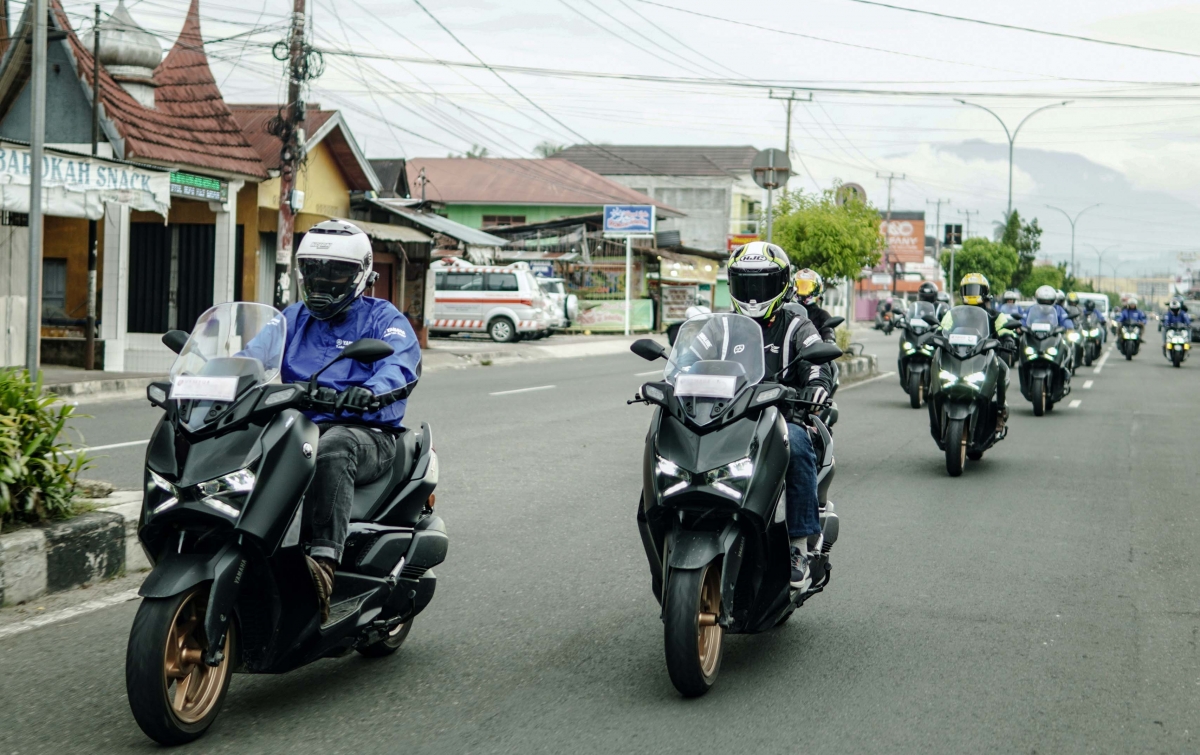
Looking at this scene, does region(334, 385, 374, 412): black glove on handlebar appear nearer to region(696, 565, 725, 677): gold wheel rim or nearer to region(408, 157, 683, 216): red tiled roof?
region(696, 565, 725, 677): gold wheel rim

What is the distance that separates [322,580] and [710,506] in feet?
4.47

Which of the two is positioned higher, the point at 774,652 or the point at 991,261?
the point at 991,261

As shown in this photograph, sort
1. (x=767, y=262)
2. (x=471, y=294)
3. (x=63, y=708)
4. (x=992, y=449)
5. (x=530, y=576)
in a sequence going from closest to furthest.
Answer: (x=63, y=708) → (x=767, y=262) → (x=530, y=576) → (x=992, y=449) → (x=471, y=294)

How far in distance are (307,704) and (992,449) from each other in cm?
1001

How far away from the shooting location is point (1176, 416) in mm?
17688

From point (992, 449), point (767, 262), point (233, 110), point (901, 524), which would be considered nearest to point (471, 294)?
point (233, 110)

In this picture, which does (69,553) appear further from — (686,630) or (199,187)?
(199,187)

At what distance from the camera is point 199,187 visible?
2088 centimetres

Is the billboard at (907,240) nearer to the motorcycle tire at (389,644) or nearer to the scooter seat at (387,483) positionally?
the motorcycle tire at (389,644)

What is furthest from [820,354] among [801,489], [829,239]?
[829,239]

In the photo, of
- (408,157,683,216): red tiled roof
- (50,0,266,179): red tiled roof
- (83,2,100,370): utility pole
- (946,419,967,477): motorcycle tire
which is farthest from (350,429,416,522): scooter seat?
(408,157,683,216): red tiled roof

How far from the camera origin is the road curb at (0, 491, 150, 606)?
5613mm

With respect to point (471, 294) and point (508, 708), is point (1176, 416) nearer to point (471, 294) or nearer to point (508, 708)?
point (508, 708)

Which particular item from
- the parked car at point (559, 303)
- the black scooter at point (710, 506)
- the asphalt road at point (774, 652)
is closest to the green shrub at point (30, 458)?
the asphalt road at point (774, 652)
